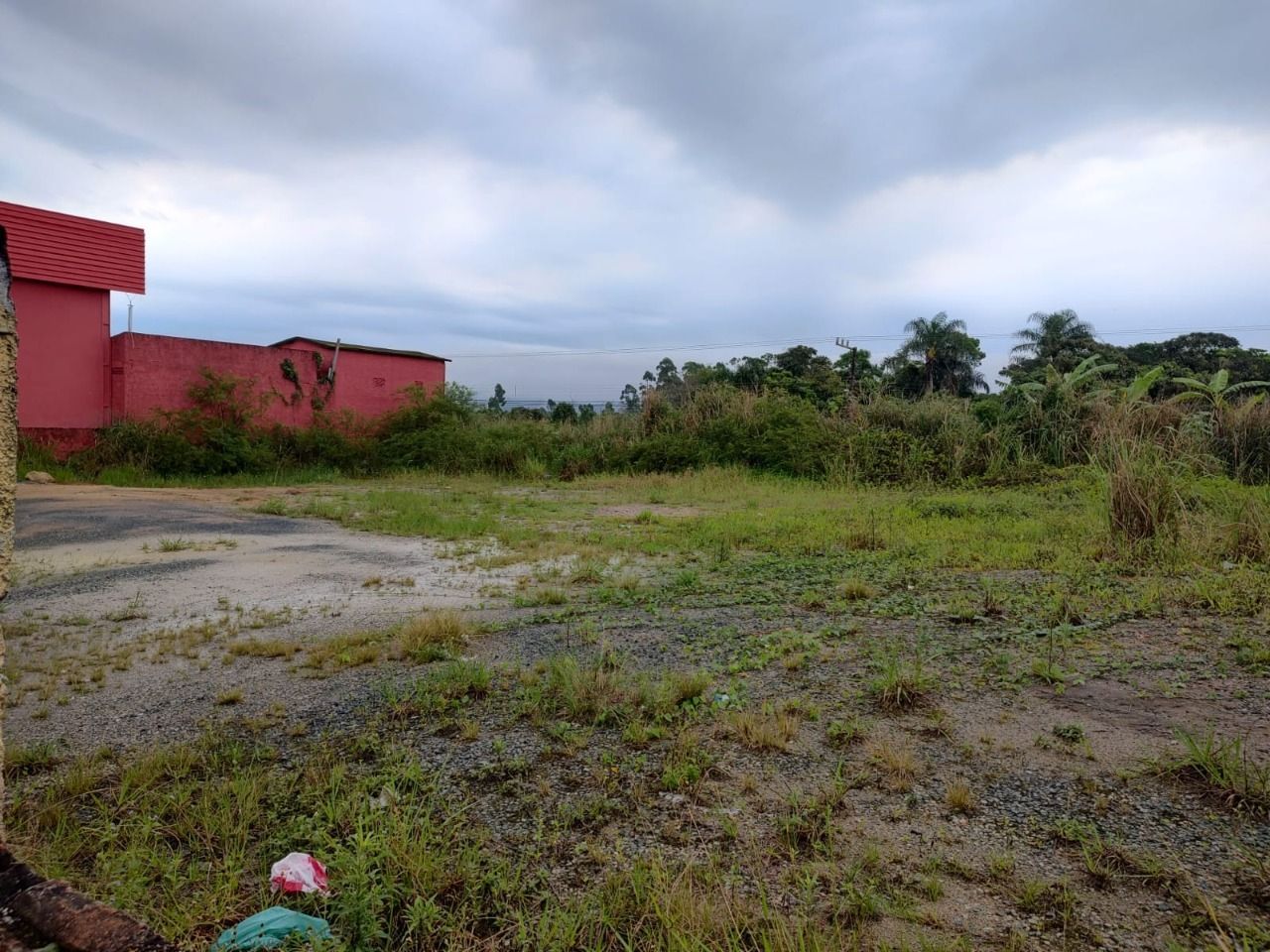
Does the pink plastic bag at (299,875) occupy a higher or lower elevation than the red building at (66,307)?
lower

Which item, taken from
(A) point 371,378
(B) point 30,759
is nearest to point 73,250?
(A) point 371,378

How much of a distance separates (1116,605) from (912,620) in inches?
49.1

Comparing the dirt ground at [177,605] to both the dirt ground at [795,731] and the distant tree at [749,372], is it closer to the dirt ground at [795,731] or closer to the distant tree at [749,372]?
the dirt ground at [795,731]

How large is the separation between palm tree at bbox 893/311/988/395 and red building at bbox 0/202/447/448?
28.5 metres

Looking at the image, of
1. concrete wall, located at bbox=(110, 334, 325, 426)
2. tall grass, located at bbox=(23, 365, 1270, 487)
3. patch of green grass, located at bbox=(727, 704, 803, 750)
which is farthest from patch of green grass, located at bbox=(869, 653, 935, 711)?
concrete wall, located at bbox=(110, 334, 325, 426)

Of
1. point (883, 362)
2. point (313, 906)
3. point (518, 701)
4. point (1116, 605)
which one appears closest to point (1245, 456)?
point (1116, 605)

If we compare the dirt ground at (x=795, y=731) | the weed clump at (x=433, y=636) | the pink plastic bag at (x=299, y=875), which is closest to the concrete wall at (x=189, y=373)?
the dirt ground at (x=795, y=731)

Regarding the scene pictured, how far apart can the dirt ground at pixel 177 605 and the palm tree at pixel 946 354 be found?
31.1m

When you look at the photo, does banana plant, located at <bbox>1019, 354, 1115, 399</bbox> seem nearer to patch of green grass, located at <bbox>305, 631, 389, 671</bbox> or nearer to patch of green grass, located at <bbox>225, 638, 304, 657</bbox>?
patch of green grass, located at <bbox>305, 631, 389, 671</bbox>

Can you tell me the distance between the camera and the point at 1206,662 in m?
3.37

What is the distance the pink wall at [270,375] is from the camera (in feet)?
44.8

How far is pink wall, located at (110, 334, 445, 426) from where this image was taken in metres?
13.7

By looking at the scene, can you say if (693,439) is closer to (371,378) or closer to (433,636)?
(371,378)

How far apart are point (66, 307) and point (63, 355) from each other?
2.82 ft
